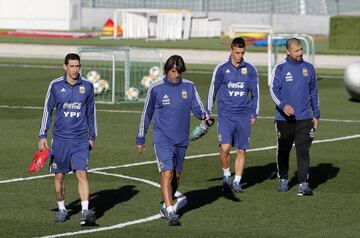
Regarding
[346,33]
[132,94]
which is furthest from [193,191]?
[346,33]

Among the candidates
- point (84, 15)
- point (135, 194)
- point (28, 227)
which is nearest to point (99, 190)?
point (135, 194)

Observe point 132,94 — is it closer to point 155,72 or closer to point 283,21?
point 155,72

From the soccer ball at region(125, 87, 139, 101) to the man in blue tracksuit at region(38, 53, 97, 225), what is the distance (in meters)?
16.6

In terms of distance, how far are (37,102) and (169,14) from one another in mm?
29129

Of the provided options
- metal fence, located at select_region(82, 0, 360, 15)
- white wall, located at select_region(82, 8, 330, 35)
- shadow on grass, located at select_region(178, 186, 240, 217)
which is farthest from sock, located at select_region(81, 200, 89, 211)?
metal fence, located at select_region(82, 0, 360, 15)

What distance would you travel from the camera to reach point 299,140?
18109mm

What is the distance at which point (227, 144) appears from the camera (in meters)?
18.2

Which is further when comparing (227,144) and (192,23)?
(192,23)

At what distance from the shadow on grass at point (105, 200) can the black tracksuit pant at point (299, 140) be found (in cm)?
236

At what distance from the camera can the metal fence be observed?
71750 millimetres

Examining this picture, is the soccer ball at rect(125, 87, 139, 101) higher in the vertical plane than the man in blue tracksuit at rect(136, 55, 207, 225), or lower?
lower

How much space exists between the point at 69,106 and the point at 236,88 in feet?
12.2

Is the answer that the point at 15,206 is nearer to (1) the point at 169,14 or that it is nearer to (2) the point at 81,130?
(2) the point at 81,130

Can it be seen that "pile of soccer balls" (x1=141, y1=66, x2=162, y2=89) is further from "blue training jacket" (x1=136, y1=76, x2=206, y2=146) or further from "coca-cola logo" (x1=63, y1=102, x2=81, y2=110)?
"coca-cola logo" (x1=63, y1=102, x2=81, y2=110)
